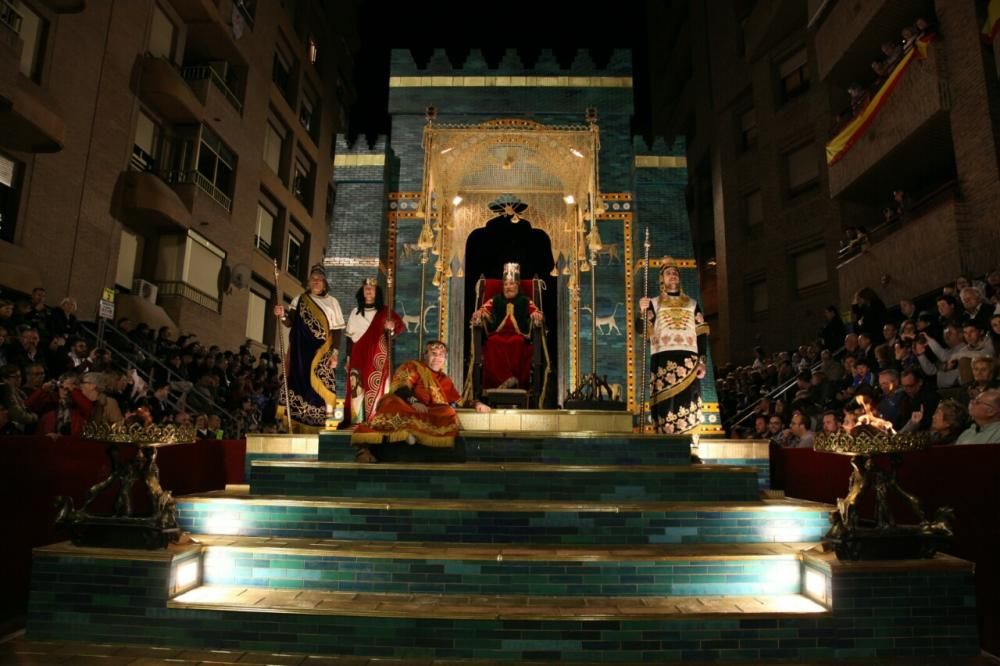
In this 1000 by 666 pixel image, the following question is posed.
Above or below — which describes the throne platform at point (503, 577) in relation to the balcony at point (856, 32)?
below

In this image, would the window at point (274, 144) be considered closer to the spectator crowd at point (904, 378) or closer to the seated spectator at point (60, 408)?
the seated spectator at point (60, 408)

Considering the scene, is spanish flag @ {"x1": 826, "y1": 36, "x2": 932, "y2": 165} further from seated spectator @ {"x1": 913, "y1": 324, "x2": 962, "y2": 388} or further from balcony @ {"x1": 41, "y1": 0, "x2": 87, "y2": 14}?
balcony @ {"x1": 41, "y1": 0, "x2": 87, "y2": 14}

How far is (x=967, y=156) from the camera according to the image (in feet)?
37.2

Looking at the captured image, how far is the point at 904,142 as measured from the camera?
42.9 ft

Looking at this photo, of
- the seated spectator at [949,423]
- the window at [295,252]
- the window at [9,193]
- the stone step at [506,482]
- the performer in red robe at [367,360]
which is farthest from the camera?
the window at [295,252]

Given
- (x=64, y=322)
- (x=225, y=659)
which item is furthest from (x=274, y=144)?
(x=225, y=659)

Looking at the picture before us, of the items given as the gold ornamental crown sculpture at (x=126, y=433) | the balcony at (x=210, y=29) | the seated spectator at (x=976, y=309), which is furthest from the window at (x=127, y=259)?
the seated spectator at (x=976, y=309)

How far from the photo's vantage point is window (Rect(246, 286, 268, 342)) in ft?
70.1

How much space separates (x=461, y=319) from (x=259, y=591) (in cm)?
783

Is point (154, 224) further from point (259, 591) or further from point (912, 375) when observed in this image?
point (912, 375)

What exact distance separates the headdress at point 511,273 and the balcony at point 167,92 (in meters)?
10.8

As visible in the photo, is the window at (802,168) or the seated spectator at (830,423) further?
the window at (802,168)

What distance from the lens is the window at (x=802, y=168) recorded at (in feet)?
62.8

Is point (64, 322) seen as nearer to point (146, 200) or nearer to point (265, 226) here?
point (146, 200)
